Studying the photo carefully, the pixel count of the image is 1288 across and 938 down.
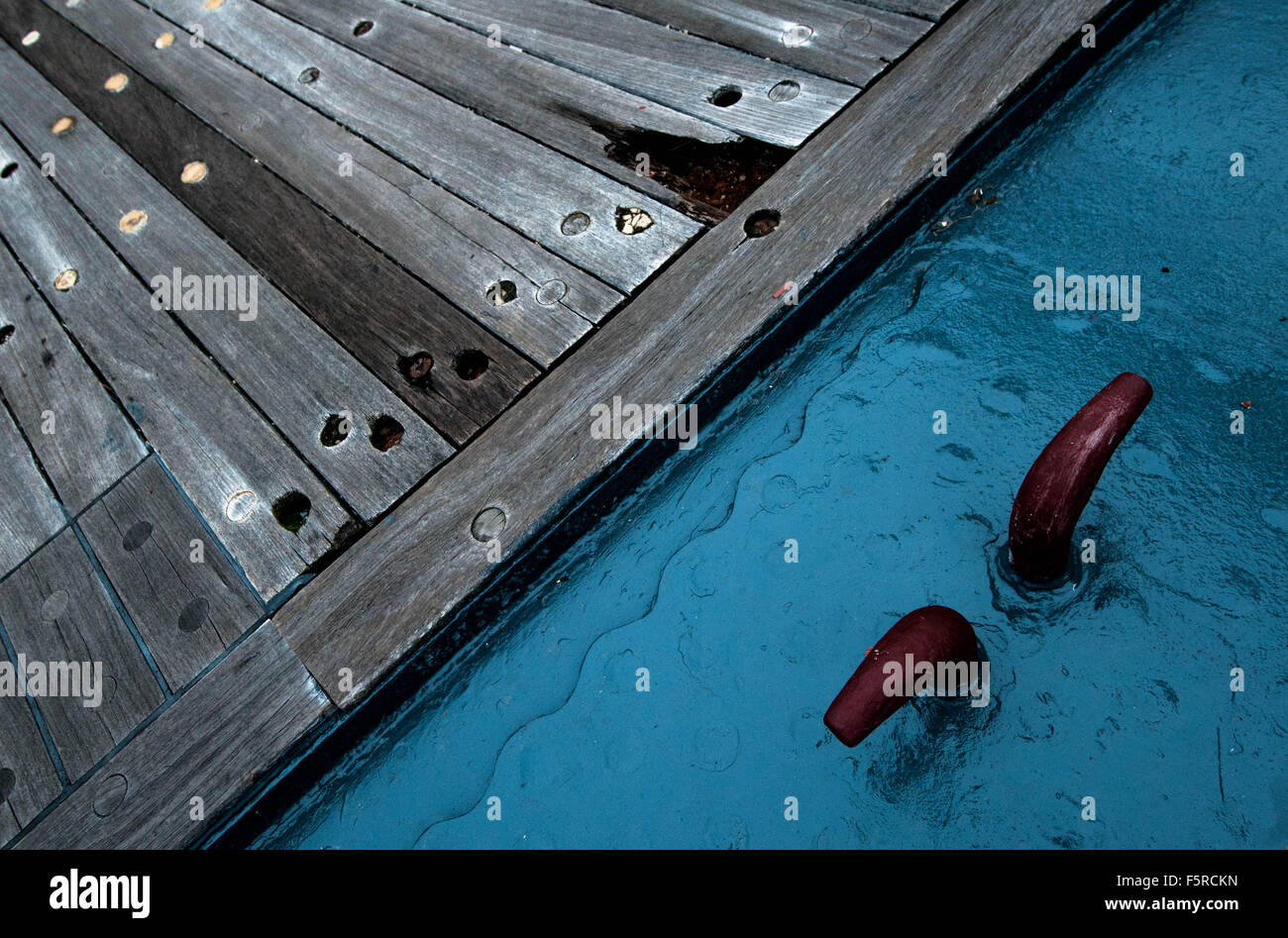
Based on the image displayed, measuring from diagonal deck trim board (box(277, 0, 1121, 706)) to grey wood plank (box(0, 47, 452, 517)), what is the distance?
0.12m

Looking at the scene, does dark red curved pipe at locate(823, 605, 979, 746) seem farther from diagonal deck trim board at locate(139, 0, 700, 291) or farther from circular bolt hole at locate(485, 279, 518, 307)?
circular bolt hole at locate(485, 279, 518, 307)

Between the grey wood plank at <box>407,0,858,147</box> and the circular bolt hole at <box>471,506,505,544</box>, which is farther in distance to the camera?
the grey wood plank at <box>407,0,858,147</box>

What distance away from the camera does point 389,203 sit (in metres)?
2.00

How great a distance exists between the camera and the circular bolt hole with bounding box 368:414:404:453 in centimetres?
164

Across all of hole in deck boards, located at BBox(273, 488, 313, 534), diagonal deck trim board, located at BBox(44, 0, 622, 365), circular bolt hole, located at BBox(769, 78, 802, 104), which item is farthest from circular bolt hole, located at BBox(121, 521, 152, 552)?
circular bolt hole, located at BBox(769, 78, 802, 104)

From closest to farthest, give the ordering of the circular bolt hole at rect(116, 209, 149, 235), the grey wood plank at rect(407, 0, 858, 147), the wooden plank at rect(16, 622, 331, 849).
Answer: the wooden plank at rect(16, 622, 331, 849)
the grey wood plank at rect(407, 0, 858, 147)
the circular bolt hole at rect(116, 209, 149, 235)

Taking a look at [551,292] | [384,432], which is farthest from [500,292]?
[384,432]

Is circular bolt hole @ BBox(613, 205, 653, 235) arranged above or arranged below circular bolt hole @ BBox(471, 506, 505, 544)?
above

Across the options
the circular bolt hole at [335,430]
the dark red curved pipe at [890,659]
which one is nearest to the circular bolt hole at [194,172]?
the circular bolt hole at [335,430]

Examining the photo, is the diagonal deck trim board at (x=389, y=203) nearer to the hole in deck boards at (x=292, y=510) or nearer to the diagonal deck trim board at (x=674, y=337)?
the diagonal deck trim board at (x=674, y=337)

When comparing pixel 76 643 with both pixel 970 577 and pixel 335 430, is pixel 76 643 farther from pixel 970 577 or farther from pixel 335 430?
pixel 970 577

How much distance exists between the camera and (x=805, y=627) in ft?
4.39
